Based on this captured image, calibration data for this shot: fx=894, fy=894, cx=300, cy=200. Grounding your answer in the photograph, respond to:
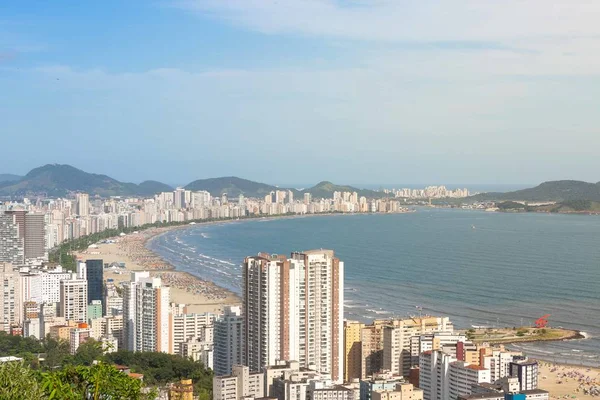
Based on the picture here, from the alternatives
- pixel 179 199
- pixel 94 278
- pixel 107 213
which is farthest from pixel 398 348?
pixel 179 199

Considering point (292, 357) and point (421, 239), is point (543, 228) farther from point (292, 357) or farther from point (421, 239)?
point (292, 357)

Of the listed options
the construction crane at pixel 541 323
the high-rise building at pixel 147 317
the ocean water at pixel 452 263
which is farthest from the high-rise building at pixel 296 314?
the construction crane at pixel 541 323

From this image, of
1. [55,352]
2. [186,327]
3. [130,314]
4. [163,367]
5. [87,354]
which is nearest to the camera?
[163,367]

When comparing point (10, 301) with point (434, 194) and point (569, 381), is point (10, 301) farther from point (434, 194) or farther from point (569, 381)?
point (434, 194)

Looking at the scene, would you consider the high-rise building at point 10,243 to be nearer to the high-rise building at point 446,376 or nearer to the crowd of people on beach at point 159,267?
the crowd of people on beach at point 159,267

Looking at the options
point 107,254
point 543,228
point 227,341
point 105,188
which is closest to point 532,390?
point 227,341

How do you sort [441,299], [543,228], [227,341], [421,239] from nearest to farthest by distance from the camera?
[227,341] → [441,299] → [421,239] → [543,228]
